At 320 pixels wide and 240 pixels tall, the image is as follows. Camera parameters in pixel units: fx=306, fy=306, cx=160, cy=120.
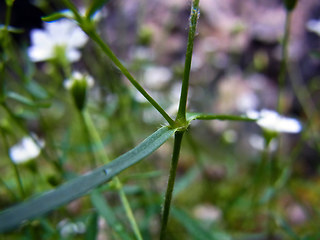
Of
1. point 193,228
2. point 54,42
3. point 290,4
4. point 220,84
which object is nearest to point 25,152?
point 54,42

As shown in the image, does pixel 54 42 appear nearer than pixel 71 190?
No

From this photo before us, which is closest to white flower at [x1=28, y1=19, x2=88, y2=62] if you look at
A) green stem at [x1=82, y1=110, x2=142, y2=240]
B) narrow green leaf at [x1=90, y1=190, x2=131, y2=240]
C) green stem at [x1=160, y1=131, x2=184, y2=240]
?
green stem at [x1=82, y1=110, x2=142, y2=240]

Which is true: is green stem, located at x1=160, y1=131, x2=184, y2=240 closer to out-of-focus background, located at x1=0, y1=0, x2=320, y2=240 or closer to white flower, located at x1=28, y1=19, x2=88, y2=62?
white flower, located at x1=28, y1=19, x2=88, y2=62

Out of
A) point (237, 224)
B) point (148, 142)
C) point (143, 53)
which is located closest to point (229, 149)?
point (237, 224)

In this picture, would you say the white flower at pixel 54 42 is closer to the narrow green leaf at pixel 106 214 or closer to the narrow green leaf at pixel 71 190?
the narrow green leaf at pixel 106 214

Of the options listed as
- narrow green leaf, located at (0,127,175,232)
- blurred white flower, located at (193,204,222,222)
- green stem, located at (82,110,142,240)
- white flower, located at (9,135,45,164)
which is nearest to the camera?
narrow green leaf, located at (0,127,175,232)

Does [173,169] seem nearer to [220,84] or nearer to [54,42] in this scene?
[54,42]

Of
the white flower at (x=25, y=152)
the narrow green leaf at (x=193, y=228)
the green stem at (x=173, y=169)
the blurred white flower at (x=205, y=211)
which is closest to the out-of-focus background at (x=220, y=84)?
the blurred white flower at (x=205, y=211)

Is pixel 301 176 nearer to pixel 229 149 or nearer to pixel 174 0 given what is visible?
pixel 229 149
